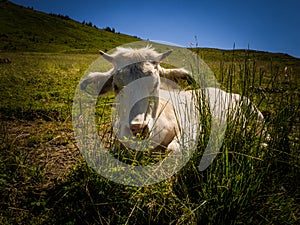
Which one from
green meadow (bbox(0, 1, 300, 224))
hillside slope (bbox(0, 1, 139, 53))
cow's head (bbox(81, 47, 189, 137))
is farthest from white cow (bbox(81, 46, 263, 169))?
hillside slope (bbox(0, 1, 139, 53))

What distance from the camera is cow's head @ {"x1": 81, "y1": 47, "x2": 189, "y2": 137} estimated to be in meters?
3.64

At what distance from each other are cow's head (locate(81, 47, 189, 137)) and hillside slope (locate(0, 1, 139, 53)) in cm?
2579

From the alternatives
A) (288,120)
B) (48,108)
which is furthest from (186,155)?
(48,108)

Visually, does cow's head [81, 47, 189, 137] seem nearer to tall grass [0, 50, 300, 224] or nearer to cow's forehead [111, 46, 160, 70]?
cow's forehead [111, 46, 160, 70]

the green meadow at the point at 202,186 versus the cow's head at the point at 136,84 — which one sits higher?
the cow's head at the point at 136,84

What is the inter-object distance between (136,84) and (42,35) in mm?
35213

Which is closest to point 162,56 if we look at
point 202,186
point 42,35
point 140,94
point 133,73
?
point 133,73

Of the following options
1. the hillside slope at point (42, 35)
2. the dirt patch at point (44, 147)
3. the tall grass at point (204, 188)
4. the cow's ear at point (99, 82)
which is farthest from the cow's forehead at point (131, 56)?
the hillside slope at point (42, 35)

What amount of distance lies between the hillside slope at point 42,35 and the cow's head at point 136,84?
25787 millimetres

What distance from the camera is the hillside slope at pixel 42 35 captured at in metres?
29.3

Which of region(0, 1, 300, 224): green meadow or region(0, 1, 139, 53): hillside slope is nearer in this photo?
region(0, 1, 300, 224): green meadow

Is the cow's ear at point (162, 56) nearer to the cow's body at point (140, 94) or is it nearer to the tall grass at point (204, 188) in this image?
the cow's body at point (140, 94)

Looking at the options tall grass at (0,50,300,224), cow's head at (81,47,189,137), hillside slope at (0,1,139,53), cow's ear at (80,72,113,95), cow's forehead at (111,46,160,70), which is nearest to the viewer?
tall grass at (0,50,300,224)

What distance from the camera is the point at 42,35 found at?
1368 inches
